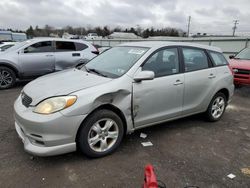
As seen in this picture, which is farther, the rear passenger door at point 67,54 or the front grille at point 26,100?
the rear passenger door at point 67,54

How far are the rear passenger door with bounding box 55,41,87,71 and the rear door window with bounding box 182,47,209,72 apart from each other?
197 inches

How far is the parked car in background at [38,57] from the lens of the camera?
7.23m

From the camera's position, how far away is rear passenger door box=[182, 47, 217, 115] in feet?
13.5

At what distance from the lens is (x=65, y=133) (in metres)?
2.84

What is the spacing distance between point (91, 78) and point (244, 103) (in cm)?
514

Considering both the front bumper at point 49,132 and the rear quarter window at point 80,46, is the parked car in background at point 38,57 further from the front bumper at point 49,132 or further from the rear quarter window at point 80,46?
the front bumper at point 49,132

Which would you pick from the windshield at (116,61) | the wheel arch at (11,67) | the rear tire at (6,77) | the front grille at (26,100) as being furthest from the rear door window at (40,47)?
the front grille at (26,100)

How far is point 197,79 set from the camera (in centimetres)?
420

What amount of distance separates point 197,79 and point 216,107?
1.03 metres

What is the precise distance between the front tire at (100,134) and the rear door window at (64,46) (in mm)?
5664

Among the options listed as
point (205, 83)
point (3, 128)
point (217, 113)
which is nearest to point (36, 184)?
point (3, 128)

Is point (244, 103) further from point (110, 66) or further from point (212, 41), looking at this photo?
point (212, 41)

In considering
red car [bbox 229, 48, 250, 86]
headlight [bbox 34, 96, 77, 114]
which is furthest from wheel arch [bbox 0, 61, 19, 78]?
red car [bbox 229, 48, 250, 86]

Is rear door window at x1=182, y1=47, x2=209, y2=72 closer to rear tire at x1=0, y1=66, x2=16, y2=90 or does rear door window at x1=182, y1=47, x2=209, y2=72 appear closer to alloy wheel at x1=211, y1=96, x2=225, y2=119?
alloy wheel at x1=211, y1=96, x2=225, y2=119
